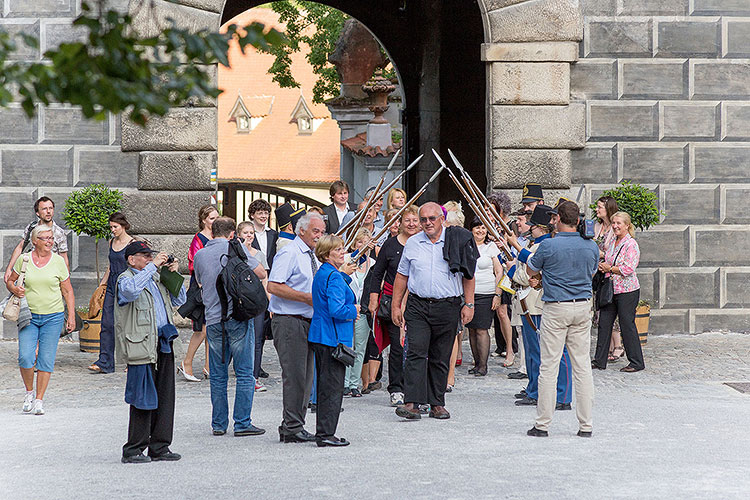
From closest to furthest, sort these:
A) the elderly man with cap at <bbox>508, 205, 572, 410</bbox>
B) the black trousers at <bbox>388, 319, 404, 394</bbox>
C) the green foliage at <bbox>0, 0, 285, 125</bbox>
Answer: the green foliage at <bbox>0, 0, 285, 125</bbox>, the elderly man with cap at <bbox>508, 205, 572, 410</bbox>, the black trousers at <bbox>388, 319, 404, 394</bbox>

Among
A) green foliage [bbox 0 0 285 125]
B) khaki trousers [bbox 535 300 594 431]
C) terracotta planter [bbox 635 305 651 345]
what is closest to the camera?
green foliage [bbox 0 0 285 125]

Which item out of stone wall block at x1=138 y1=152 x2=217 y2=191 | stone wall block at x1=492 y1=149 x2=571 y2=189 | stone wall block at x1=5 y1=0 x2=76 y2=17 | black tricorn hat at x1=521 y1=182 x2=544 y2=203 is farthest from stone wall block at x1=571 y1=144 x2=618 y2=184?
stone wall block at x1=5 y1=0 x2=76 y2=17

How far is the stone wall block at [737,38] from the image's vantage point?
1427cm

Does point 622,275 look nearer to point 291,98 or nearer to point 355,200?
point 355,200

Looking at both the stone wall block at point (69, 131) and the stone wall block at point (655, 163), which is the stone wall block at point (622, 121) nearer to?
the stone wall block at point (655, 163)

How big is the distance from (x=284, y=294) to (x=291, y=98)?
58.3m

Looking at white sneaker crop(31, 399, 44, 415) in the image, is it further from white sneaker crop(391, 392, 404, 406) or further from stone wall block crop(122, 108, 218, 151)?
stone wall block crop(122, 108, 218, 151)

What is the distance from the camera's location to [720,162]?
14.3 metres

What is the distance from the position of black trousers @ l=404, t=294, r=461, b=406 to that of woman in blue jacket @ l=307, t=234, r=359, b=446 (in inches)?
46.7

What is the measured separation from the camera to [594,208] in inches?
522

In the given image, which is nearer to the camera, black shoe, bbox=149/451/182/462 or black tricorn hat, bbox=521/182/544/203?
A: black shoe, bbox=149/451/182/462

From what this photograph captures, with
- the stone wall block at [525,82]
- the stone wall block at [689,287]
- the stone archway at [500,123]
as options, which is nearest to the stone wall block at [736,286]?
the stone wall block at [689,287]

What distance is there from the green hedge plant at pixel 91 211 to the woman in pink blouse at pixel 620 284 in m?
5.58

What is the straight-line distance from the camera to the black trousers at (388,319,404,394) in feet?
33.6
